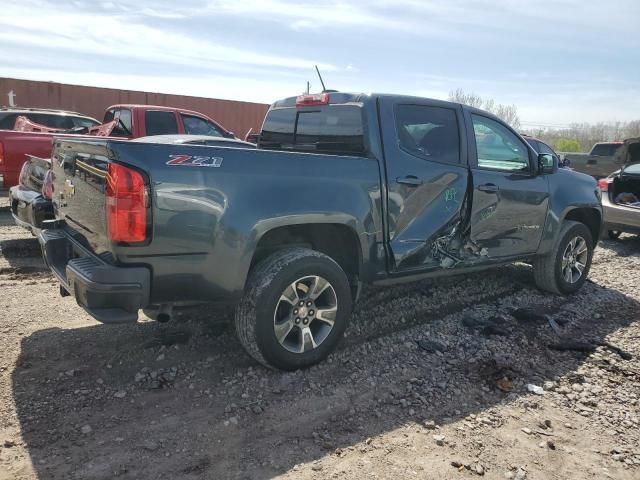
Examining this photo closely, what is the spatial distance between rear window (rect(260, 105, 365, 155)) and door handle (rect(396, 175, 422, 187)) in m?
0.35

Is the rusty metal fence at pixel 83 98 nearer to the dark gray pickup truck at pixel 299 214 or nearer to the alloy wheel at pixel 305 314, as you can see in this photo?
the dark gray pickup truck at pixel 299 214

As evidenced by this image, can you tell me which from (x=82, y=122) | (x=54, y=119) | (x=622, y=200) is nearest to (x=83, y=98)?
(x=54, y=119)

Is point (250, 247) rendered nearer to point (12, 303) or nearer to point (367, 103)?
point (367, 103)

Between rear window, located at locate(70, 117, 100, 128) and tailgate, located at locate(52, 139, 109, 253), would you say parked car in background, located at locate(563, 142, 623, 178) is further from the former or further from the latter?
tailgate, located at locate(52, 139, 109, 253)

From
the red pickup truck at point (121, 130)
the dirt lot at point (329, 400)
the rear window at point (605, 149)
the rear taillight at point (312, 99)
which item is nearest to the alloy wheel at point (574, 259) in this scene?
the dirt lot at point (329, 400)

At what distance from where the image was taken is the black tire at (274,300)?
338 cm

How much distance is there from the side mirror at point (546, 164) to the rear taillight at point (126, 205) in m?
3.82

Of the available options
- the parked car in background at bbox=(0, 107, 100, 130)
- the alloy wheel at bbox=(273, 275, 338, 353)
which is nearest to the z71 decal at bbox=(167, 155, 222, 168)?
the alloy wheel at bbox=(273, 275, 338, 353)

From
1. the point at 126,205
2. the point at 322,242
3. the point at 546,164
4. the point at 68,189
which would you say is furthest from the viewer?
the point at 546,164

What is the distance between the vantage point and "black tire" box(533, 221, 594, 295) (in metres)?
5.54

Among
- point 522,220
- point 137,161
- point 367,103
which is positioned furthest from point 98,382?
point 522,220

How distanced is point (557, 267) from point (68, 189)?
4.63 metres

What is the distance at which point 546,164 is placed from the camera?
17.0 ft

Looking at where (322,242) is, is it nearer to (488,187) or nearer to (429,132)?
(429,132)
